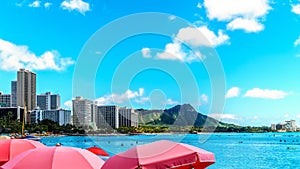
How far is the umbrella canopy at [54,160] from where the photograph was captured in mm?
6172

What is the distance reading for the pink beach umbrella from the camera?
543cm

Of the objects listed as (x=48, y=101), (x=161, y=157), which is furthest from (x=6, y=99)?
(x=161, y=157)

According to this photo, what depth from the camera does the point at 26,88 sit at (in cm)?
15275

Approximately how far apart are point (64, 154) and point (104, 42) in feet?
6.44

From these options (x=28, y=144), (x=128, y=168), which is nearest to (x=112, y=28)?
(x=128, y=168)

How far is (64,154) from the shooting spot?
6.44 m

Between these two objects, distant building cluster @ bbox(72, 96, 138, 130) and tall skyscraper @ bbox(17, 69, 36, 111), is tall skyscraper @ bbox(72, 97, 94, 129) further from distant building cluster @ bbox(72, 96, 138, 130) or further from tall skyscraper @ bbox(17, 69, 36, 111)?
tall skyscraper @ bbox(17, 69, 36, 111)

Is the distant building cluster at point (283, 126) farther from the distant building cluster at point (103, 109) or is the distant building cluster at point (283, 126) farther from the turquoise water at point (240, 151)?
the distant building cluster at point (103, 109)

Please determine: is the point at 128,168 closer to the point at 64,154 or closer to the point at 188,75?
the point at 64,154

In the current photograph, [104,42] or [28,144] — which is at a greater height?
[104,42]

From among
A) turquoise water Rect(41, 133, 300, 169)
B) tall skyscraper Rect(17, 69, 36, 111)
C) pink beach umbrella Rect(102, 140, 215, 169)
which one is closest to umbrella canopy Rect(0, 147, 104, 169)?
pink beach umbrella Rect(102, 140, 215, 169)

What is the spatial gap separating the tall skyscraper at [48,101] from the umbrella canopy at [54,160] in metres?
175

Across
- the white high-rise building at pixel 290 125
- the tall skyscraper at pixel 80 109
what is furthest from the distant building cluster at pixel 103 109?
the white high-rise building at pixel 290 125

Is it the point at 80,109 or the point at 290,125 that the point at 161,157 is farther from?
the point at 290,125
